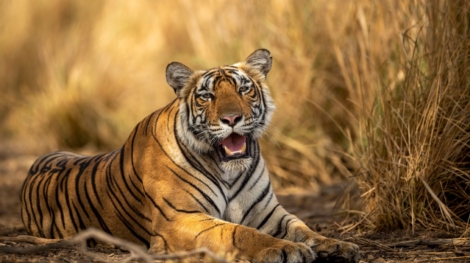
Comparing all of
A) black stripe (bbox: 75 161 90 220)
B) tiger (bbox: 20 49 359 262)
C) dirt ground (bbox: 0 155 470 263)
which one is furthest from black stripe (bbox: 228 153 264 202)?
black stripe (bbox: 75 161 90 220)

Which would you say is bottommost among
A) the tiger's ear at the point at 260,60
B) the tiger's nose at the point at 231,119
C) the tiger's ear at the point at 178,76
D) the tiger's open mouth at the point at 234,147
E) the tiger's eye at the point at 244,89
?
the tiger's open mouth at the point at 234,147

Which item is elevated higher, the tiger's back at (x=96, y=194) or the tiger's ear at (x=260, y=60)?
the tiger's ear at (x=260, y=60)

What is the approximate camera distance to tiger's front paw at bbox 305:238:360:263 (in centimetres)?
361

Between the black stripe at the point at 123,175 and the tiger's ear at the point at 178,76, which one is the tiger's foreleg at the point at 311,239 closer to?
the black stripe at the point at 123,175

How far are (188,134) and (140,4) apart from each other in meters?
9.03

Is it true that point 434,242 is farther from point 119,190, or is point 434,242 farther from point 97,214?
point 97,214

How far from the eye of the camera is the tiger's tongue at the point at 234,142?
13.3ft

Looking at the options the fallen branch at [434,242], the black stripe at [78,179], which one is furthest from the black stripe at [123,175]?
the fallen branch at [434,242]

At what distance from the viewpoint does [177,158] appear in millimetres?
4234

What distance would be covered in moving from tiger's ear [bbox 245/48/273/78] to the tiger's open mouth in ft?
1.87

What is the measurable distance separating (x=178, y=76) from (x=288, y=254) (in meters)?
1.36

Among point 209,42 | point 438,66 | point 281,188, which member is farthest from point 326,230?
point 209,42

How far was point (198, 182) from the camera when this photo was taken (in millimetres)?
4172

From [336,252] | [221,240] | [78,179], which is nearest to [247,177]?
[221,240]
